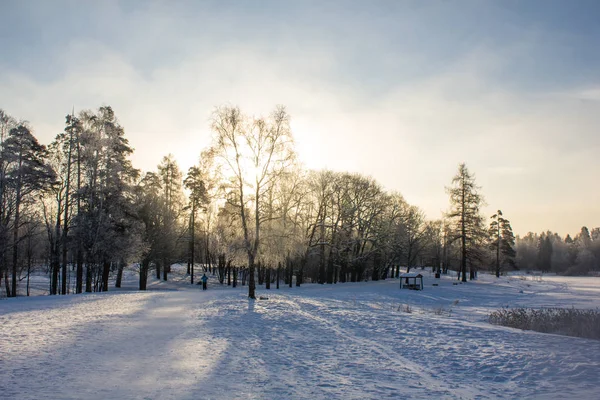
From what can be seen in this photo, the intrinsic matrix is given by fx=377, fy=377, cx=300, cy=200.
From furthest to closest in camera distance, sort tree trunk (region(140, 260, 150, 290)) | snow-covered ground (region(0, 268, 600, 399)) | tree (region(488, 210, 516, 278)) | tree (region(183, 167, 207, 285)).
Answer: tree (region(488, 210, 516, 278))
tree (region(183, 167, 207, 285))
tree trunk (region(140, 260, 150, 290))
snow-covered ground (region(0, 268, 600, 399))

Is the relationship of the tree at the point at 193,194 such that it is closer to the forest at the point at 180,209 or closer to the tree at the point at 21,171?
the forest at the point at 180,209

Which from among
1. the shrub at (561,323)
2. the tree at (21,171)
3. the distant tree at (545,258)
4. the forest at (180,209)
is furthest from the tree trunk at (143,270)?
the distant tree at (545,258)

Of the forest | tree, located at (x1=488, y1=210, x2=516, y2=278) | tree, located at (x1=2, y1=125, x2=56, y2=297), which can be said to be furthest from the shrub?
tree, located at (x1=488, y1=210, x2=516, y2=278)

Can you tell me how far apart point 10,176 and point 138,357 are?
87.8 ft

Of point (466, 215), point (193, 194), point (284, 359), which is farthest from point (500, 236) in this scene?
point (284, 359)

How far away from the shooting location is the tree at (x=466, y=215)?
53.0 metres

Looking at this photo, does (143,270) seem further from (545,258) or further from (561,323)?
(545,258)

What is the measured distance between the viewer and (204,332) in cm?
1323

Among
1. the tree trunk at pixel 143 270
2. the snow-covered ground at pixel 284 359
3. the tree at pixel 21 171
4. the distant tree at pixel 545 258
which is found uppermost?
the tree at pixel 21 171

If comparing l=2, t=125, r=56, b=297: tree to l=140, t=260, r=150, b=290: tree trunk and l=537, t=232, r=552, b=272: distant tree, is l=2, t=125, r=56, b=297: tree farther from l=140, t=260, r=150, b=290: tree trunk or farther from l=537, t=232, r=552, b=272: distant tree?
l=537, t=232, r=552, b=272: distant tree

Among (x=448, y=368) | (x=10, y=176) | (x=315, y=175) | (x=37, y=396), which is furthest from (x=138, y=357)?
(x=315, y=175)

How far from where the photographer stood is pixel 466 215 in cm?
5341

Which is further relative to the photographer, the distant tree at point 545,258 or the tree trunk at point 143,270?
the distant tree at point 545,258

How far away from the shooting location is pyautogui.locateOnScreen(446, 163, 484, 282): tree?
174ft
